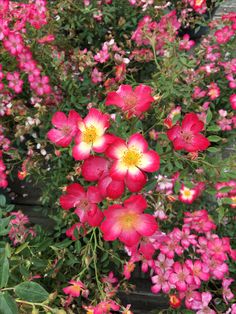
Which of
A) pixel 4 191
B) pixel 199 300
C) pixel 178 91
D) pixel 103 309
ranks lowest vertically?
pixel 4 191

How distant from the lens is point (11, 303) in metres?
0.66

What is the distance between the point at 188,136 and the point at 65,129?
0.30 meters

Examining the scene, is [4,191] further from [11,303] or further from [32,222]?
[11,303]

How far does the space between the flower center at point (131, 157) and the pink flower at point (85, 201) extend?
11 cm

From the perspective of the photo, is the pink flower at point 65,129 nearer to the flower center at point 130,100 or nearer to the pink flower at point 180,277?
the flower center at point 130,100

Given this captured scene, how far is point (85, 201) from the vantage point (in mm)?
850

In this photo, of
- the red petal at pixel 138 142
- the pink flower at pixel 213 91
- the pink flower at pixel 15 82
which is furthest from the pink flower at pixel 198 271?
the pink flower at pixel 15 82

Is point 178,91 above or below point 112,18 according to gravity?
below

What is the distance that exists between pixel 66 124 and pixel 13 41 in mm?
639

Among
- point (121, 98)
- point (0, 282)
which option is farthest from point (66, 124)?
point (0, 282)

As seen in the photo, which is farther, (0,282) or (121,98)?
(121,98)

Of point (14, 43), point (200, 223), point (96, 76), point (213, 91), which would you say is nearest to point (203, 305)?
point (200, 223)

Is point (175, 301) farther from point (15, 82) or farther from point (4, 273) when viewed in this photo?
point (15, 82)

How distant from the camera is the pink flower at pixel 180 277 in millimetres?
1049
